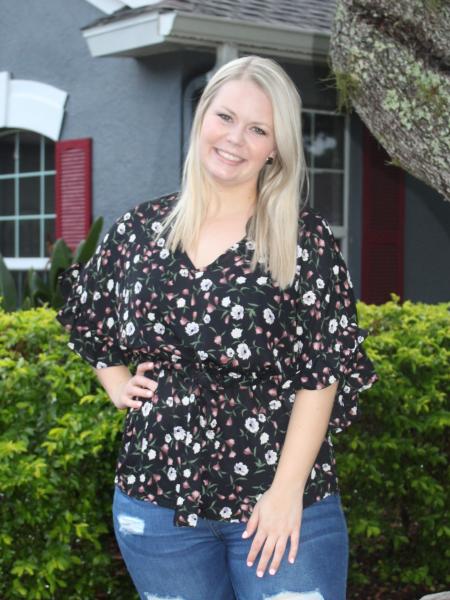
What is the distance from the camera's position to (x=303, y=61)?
8375mm

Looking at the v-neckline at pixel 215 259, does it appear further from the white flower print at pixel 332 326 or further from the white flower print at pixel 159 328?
the white flower print at pixel 332 326

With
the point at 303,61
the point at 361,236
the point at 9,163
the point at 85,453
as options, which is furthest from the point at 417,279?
the point at 85,453

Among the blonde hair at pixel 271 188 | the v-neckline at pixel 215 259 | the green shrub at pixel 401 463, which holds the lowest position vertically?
the green shrub at pixel 401 463

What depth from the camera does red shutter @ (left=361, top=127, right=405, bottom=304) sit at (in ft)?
32.1

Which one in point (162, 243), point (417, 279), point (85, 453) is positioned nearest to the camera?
point (162, 243)

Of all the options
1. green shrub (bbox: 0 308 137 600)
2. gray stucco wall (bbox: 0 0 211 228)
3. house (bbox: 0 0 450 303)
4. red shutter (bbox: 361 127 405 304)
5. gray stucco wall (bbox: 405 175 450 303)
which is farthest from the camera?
gray stucco wall (bbox: 405 175 450 303)

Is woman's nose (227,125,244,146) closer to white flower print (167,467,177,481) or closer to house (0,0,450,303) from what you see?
white flower print (167,467,177,481)

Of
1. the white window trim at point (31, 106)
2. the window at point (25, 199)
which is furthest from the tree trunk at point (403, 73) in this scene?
the window at point (25, 199)

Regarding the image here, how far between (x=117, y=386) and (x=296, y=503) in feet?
2.10

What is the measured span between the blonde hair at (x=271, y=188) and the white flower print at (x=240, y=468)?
412 millimetres

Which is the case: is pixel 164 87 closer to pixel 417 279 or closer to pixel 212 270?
pixel 417 279

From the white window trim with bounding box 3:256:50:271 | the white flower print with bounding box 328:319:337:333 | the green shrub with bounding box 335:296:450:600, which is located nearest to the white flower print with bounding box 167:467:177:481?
the white flower print with bounding box 328:319:337:333

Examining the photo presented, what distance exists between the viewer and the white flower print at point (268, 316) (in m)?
2.37

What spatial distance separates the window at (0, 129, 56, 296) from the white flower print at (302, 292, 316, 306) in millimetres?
8295
